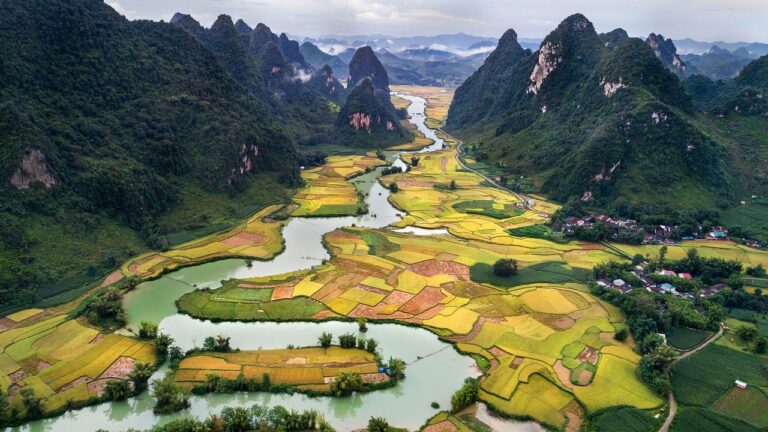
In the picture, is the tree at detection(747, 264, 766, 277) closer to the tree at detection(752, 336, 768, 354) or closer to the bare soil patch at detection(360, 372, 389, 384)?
the tree at detection(752, 336, 768, 354)

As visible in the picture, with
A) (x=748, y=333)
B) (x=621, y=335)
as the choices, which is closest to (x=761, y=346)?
(x=748, y=333)

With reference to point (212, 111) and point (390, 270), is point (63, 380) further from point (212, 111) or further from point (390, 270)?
point (212, 111)

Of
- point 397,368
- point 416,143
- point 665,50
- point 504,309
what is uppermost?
point 665,50

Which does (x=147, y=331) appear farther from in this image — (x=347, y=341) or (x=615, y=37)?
(x=615, y=37)

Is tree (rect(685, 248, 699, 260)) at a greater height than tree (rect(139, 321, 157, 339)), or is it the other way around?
tree (rect(685, 248, 699, 260))

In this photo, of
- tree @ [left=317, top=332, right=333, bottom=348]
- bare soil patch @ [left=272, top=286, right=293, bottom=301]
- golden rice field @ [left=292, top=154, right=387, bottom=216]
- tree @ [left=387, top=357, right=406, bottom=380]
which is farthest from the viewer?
golden rice field @ [left=292, top=154, right=387, bottom=216]

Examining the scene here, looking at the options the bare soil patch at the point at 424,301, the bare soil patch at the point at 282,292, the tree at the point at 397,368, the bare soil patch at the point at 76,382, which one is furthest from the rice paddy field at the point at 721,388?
the bare soil patch at the point at 76,382

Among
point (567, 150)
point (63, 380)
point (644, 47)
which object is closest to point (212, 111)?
point (63, 380)

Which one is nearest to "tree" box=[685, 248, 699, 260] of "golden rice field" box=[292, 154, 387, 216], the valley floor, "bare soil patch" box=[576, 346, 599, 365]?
the valley floor
